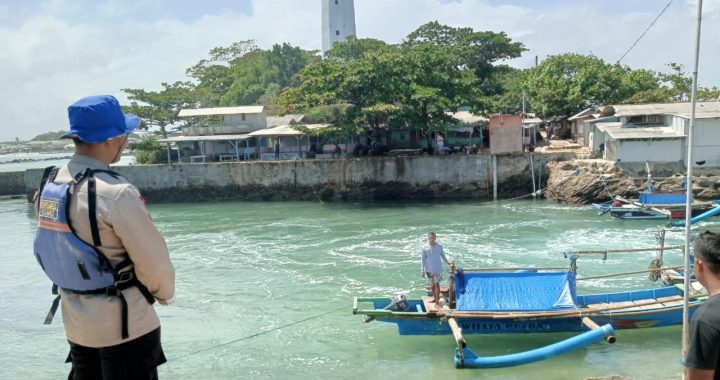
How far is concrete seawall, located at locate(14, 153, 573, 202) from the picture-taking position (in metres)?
33.1

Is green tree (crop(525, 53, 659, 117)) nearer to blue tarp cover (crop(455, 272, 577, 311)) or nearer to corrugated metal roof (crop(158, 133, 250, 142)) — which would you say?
corrugated metal roof (crop(158, 133, 250, 142))

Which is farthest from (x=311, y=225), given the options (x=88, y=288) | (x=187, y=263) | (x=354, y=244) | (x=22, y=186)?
(x=22, y=186)

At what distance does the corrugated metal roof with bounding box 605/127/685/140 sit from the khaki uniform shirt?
1174 inches

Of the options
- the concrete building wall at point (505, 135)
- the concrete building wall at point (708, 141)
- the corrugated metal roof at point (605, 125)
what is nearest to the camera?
the concrete building wall at point (708, 141)

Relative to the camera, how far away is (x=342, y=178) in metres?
34.5

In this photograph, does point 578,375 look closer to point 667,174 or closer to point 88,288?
point 88,288

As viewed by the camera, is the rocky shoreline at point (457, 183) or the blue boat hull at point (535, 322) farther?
the rocky shoreline at point (457, 183)

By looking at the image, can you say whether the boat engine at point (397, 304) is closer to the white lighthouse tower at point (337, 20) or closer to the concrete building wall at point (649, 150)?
Result: the concrete building wall at point (649, 150)

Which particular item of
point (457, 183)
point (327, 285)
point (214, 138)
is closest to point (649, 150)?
point (457, 183)

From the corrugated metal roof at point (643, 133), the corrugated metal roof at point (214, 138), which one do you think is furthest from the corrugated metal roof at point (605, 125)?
the corrugated metal roof at point (214, 138)

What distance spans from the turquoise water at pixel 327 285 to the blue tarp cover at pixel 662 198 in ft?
5.11

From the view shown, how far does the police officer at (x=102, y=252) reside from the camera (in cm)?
242

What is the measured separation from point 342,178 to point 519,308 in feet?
79.3

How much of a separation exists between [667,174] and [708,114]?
3.50m
